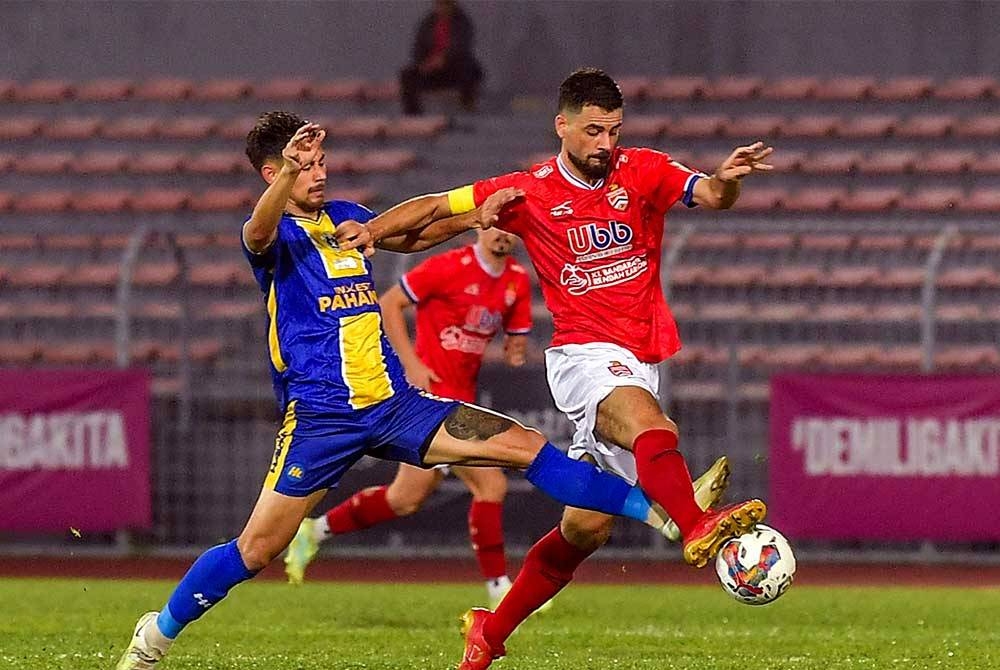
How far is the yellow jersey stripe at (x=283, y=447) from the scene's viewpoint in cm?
632

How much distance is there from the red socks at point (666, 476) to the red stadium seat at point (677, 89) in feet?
40.3

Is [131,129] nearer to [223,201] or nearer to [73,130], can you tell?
[73,130]

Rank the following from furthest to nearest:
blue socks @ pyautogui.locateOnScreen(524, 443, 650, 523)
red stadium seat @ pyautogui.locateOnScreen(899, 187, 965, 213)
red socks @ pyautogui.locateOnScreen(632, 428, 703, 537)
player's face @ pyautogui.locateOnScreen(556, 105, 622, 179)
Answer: red stadium seat @ pyautogui.locateOnScreen(899, 187, 965, 213), player's face @ pyautogui.locateOnScreen(556, 105, 622, 179), blue socks @ pyautogui.locateOnScreen(524, 443, 650, 523), red socks @ pyautogui.locateOnScreen(632, 428, 703, 537)

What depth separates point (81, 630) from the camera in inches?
349

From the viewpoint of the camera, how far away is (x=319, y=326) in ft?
21.1

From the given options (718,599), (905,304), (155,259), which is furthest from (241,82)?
(718,599)

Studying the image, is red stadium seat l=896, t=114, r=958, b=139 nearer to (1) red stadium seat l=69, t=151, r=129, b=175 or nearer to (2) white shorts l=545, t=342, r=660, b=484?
(1) red stadium seat l=69, t=151, r=129, b=175

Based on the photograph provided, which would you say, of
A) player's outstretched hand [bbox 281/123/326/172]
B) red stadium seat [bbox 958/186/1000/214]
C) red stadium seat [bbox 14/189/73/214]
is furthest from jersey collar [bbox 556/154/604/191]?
red stadium seat [bbox 14/189/73/214]

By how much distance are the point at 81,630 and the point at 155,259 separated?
557cm

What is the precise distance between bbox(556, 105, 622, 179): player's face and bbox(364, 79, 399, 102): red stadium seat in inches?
489

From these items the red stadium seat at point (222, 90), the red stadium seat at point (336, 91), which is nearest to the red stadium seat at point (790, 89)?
the red stadium seat at point (336, 91)

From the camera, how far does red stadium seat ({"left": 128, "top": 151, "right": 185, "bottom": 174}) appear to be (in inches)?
730

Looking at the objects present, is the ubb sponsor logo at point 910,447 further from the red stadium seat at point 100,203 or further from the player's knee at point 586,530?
the red stadium seat at point 100,203

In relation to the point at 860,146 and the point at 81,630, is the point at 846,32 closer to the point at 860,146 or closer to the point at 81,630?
the point at 860,146
